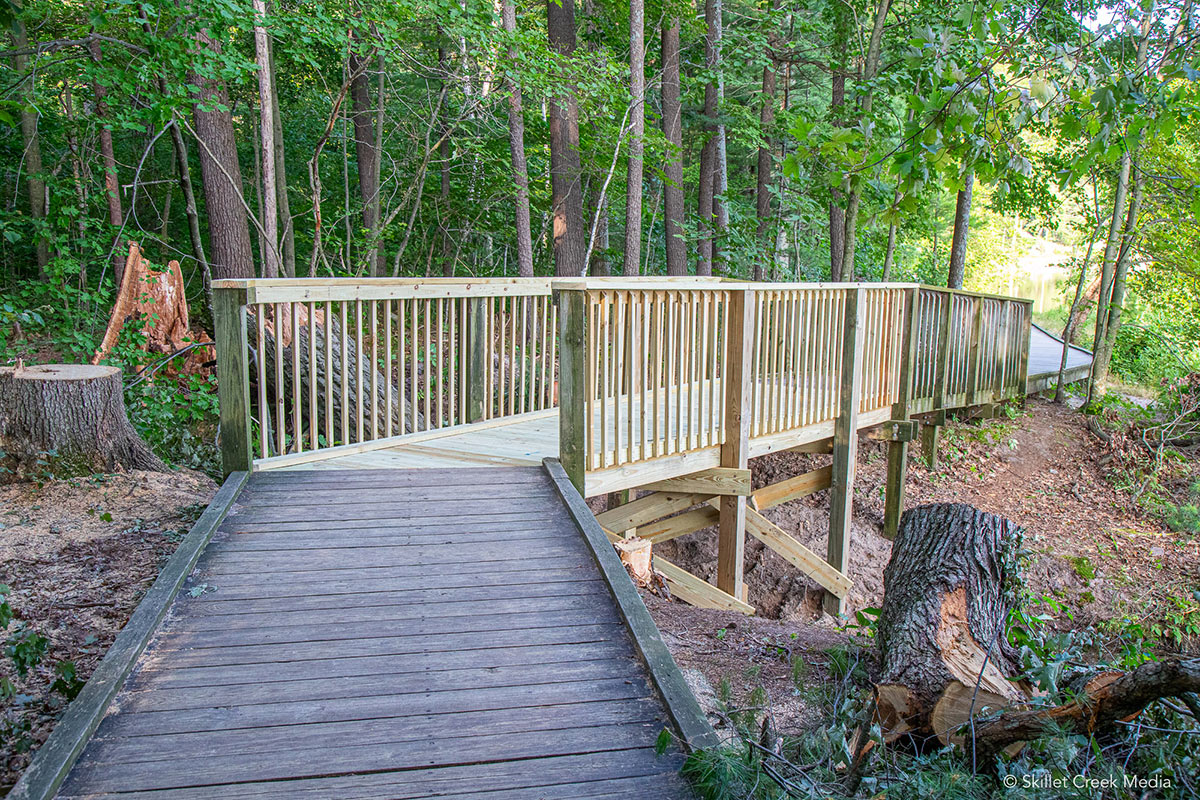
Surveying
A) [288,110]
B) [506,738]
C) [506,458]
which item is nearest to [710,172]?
[288,110]

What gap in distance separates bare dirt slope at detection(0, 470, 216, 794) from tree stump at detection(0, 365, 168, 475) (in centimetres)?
17

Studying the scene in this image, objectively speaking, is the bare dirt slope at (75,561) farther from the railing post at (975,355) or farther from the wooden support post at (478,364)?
the railing post at (975,355)

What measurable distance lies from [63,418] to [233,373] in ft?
4.66

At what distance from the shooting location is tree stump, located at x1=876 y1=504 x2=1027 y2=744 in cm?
291

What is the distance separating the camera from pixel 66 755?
2.28 m

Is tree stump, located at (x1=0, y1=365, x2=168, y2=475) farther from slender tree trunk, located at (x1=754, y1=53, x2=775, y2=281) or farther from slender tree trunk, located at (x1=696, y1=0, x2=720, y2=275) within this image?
slender tree trunk, located at (x1=754, y1=53, x2=775, y2=281)

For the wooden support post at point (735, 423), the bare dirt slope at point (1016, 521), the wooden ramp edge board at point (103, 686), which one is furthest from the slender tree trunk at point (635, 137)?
the wooden ramp edge board at point (103, 686)

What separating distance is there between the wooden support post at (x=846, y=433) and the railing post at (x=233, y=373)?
5.29 meters

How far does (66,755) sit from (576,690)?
1.50m

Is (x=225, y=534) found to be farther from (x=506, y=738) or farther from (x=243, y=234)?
(x=243, y=234)

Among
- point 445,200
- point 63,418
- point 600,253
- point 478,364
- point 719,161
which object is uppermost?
point 719,161

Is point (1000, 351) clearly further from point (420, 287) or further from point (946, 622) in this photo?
point (946, 622)

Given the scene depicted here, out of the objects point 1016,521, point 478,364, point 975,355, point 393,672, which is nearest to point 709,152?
point 975,355

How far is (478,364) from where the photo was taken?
7.07 metres
